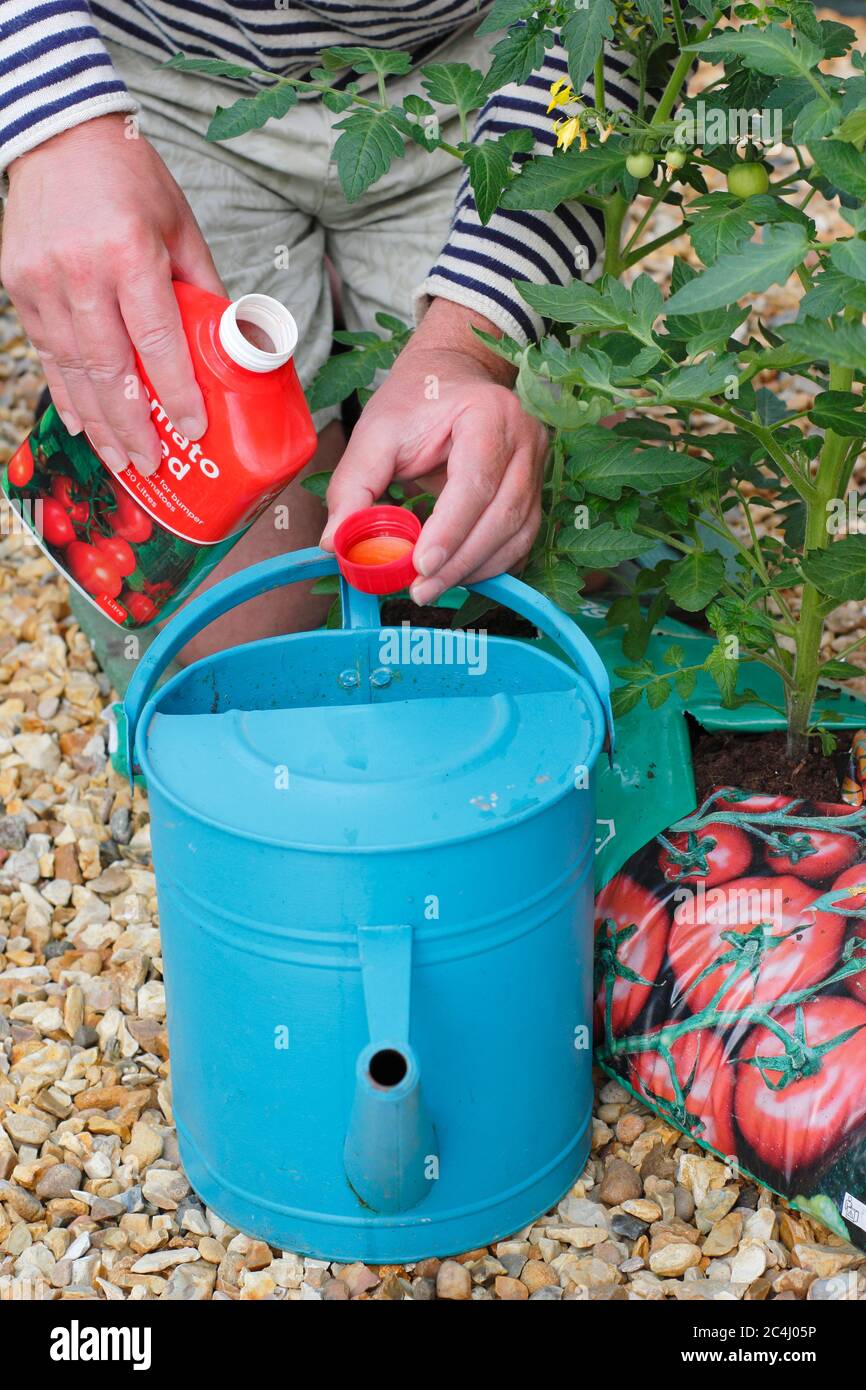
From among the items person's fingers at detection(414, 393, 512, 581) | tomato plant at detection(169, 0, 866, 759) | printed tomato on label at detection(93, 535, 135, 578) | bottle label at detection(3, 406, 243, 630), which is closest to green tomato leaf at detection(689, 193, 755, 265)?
tomato plant at detection(169, 0, 866, 759)

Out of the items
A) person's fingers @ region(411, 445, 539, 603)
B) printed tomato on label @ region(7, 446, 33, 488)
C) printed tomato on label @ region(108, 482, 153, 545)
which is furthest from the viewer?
printed tomato on label @ region(7, 446, 33, 488)

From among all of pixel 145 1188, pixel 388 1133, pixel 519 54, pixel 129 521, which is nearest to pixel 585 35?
pixel 519 54

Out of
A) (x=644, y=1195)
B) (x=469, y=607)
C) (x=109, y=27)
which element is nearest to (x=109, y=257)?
(x=469, y=607)

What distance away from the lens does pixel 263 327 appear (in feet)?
3.49

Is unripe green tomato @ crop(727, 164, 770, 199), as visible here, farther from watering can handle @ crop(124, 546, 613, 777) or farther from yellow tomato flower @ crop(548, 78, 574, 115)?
watering can handle @ crop(124, 546, 613, 777)

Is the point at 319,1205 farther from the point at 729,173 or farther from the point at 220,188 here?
the point at 220,188

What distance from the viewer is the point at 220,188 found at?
163 centimetres

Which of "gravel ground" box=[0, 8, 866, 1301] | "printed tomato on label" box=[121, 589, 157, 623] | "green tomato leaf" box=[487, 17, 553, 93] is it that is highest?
"green tomato leaf" box=[487, 17, 553, 93]

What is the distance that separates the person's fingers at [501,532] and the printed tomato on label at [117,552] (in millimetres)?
295

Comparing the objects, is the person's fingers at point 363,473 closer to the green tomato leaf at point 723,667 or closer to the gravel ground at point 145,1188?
the green tomato leaf at point 723,667

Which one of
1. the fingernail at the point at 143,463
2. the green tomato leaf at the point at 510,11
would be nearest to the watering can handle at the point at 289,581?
the fingernail at the point at 143,463

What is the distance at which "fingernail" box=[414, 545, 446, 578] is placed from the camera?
1069mm

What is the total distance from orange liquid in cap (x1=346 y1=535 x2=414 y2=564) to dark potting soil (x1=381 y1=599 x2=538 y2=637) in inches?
13.5

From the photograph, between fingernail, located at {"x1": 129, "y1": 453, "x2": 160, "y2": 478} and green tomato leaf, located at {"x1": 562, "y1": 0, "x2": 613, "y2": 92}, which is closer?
green tomato leaf, located at {"x1": 562, "y1": 0, "x2": 613, "y2": 92}
